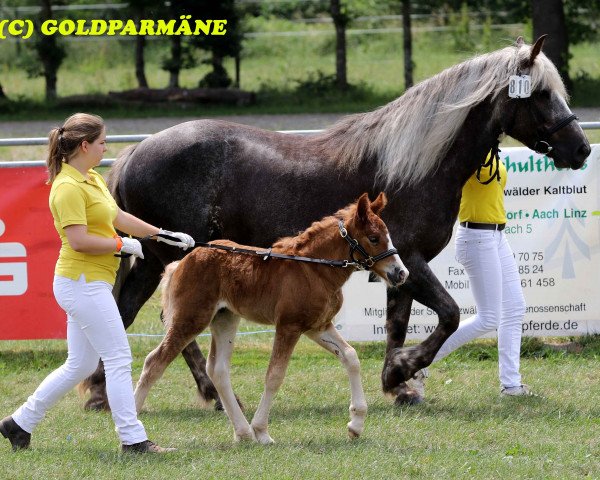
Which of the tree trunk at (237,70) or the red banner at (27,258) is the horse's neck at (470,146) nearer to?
the red banner at (27,258)

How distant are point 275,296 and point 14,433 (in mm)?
1690

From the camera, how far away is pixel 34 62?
78.3 feet

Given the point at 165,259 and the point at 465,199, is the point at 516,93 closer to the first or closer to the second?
the point at 465,199

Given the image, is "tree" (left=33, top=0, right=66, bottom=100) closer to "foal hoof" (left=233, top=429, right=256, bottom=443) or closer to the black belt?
the black belt

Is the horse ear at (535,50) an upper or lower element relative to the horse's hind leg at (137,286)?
upper

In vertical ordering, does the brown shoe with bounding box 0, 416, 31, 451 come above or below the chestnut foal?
below

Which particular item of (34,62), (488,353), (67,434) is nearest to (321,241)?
(67,434)

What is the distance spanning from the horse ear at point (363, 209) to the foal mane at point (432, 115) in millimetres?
1327

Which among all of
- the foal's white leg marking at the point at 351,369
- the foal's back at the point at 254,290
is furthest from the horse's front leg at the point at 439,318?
the foal's back at the point at 254,290

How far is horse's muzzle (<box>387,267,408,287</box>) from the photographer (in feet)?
19.3

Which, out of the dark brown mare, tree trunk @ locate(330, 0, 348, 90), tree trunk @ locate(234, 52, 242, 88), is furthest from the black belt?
tree trunk @ locate(234, 52, 242, 88)

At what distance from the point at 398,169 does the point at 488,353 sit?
252 cm

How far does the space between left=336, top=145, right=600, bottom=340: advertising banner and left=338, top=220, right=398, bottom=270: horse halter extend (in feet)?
10.5

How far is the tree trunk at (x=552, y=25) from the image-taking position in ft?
65.2
